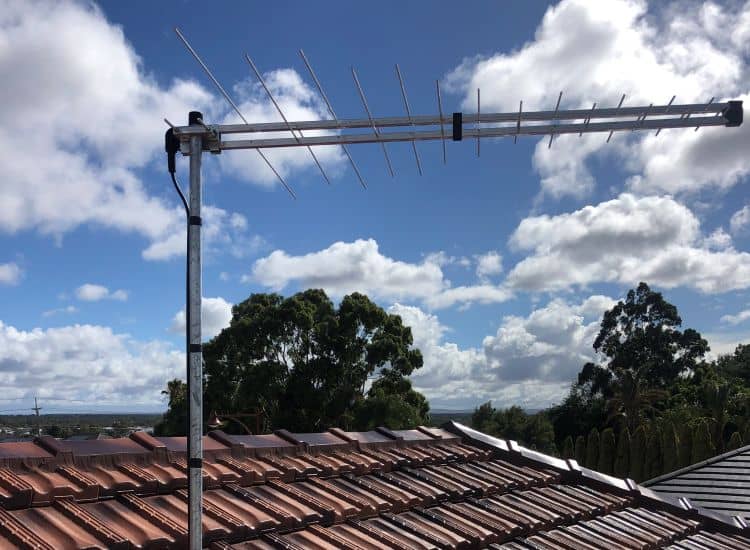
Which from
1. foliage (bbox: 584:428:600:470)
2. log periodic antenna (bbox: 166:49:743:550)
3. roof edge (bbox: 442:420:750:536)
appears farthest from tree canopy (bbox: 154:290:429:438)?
log periodic antenna (bbox: 166:49:743:550)

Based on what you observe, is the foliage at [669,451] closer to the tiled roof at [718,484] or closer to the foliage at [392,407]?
the foliage at [392,407]

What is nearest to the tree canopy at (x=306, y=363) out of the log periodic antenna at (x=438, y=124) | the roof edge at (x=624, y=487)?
the roof edge at (x=624, y=487)

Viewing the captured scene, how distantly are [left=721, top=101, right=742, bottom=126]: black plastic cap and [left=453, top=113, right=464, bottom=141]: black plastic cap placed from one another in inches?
54.7

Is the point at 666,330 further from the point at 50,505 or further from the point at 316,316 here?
the point at 50,505

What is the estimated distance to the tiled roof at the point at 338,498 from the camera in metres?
3.80

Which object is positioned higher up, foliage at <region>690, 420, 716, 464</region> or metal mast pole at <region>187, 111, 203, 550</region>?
metal mast pole at <region>187, 111, 203, 550</region>

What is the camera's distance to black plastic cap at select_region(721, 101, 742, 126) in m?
3.93

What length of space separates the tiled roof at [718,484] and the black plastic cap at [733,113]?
8533 mm

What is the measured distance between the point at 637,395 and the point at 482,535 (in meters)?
46.3

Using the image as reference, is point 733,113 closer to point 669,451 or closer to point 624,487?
point 624,487

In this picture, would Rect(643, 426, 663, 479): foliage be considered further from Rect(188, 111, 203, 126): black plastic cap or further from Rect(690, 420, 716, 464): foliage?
Rect(188, 111, 203, 126): black plastic cap

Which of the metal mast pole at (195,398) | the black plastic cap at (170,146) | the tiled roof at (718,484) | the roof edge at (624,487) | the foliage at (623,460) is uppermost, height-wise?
the black plastic cap at (170,146)

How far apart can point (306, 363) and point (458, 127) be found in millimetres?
33452

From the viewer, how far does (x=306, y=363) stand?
121ft
